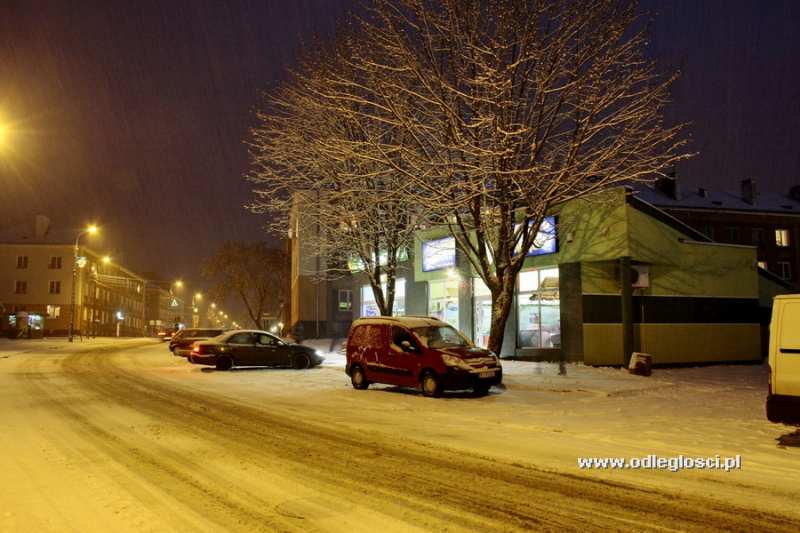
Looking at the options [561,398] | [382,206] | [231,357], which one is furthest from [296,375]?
[561,398]

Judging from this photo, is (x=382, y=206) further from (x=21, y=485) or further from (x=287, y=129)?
(x=21, y=485)

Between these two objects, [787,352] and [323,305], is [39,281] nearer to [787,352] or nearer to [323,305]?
[323,305]

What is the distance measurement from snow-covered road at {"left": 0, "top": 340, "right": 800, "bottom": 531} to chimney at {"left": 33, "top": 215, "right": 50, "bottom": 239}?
68611 mm

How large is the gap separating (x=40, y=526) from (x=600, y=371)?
61.9ft

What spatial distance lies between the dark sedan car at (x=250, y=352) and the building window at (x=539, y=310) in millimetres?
8465

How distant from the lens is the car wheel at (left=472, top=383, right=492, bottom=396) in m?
14.6

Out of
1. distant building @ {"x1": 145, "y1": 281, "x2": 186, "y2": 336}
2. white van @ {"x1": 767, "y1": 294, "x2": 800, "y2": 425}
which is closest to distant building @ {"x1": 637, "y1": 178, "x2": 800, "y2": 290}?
white van @ {"x1": 767, "y1": 294, "x2": 800, "y2": 425}

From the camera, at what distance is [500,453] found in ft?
27.1

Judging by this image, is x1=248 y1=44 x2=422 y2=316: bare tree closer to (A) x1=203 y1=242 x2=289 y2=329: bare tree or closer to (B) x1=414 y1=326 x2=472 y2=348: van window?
(B) x1=414 y1=326 x2=472 y2=348: van window

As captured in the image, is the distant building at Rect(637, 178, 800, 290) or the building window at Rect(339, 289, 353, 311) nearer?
the building window at Rect(339, 289, 353, 311)

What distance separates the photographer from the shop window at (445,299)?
29031mm

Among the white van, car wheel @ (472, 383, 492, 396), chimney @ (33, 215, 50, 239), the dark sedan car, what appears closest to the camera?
the white van

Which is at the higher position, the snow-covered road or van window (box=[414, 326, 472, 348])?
van window (box=[414, 326, 472, 348])

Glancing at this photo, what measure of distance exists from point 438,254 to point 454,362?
15.7 metres
